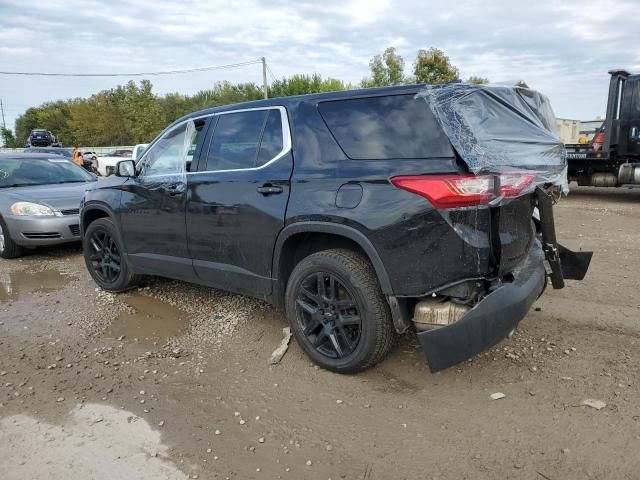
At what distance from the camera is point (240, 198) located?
3.87 meters

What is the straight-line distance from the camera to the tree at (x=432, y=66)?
26984mm

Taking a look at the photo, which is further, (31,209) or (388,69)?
(388,69)

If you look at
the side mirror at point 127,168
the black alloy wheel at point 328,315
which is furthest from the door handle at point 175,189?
the black alloy wheel at point 328,315

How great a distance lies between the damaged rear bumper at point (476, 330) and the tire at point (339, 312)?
0.42 m

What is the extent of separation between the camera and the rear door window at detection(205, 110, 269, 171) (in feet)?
13.0

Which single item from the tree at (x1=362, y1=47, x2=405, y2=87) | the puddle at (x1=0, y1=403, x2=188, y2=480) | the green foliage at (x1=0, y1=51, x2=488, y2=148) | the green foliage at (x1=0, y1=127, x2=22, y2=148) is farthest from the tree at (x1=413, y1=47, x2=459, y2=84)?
the green foliage at (x1=0, y1=127, x2=22, y2=148)

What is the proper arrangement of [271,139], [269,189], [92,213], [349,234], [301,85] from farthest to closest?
[301,85] < [92,213] < [271,139] < [269,189] < [349,234]

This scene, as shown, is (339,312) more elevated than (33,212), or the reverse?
(33,212)

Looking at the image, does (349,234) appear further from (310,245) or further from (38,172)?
(38,172)

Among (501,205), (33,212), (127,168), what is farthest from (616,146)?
(33,212)

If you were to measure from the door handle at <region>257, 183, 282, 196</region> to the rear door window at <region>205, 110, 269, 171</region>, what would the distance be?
10.5 inches

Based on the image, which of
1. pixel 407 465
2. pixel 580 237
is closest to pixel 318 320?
pixel 407 465

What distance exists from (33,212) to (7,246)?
71 centimetres

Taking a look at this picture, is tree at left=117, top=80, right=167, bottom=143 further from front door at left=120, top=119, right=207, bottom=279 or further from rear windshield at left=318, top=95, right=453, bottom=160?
rear windshield at left=318, top=95, right=453, bottom=160
